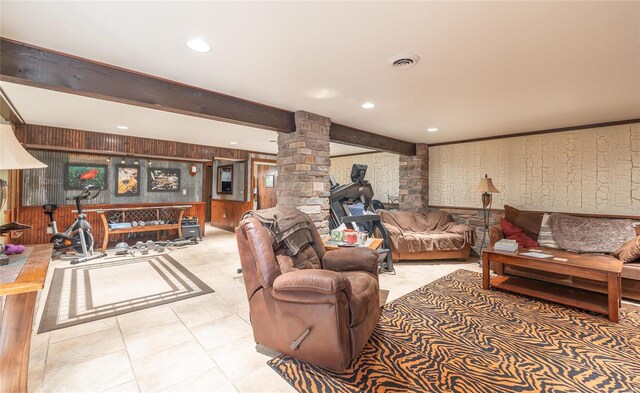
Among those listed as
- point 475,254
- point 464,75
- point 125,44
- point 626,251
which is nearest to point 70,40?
point 125,44

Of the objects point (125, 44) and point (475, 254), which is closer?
point (125, 44)

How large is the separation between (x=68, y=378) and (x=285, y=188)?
2.58 meters

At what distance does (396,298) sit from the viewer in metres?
3.14

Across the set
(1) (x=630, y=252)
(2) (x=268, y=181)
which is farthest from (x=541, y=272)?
(2) (x=268, y=181)

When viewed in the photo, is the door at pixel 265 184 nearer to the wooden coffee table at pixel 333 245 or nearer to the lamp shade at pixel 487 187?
the wooden coffee table at pixel 333 245

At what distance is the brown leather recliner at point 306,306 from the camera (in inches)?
68.8

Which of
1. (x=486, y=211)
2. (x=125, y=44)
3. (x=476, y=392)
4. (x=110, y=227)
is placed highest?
(x=125, y=44)

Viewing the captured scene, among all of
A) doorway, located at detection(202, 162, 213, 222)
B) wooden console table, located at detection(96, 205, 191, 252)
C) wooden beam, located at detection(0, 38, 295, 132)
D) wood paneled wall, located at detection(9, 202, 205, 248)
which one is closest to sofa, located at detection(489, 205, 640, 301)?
wooden beam, located at detection(0, 38, 295, 132)

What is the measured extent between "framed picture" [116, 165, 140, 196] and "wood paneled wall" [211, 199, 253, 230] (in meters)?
2.44

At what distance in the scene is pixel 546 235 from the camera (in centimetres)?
407

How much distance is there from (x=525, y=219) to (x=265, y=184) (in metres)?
6.05

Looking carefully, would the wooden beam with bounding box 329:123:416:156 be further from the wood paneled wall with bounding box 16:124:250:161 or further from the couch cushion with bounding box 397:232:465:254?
the wood paneled wall with bounding box 16:124:250:161

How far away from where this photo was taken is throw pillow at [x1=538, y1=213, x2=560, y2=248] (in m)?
3.98

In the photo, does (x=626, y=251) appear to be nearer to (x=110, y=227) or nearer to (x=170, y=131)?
(x=170, y=131)
